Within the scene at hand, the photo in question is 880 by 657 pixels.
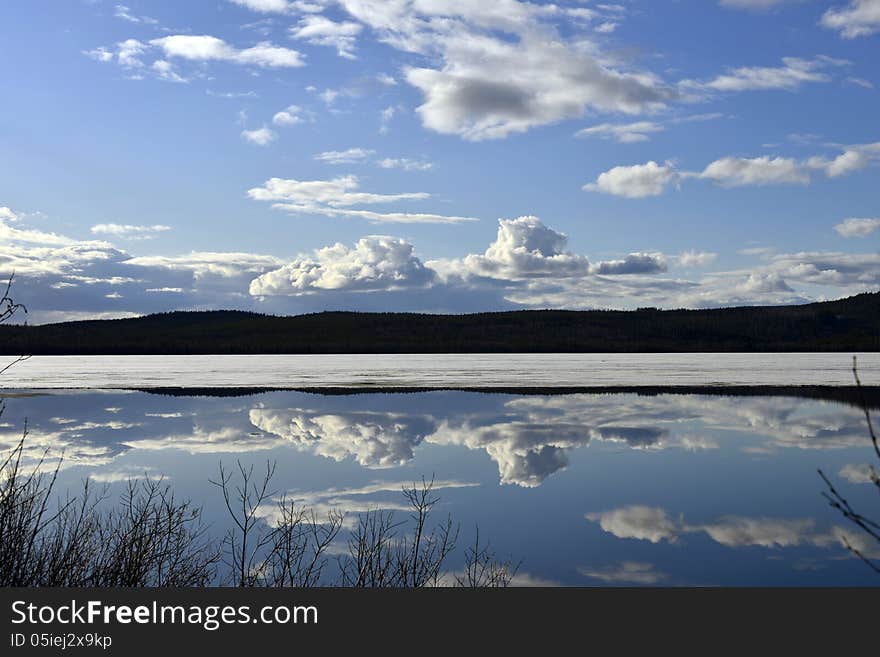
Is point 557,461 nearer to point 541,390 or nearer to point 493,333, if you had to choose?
point 541,390

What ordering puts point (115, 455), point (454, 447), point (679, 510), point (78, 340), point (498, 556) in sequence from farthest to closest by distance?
point (78, 340)
point (454, 447)
point (115, 455)
point (679, 510)
point (498, 556)

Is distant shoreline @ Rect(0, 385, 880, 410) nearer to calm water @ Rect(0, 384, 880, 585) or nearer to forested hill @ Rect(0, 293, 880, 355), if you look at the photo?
calm water @ Rect(0, 384, 880, 585)

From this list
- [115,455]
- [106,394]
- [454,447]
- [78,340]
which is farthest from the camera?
[78,340]

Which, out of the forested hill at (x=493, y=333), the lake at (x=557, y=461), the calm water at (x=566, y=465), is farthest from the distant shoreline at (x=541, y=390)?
the forested hill at (x=493, y=333)

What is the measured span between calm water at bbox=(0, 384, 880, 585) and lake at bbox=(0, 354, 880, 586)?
0.21ft

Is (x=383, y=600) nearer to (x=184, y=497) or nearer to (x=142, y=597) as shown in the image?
(x=142, y=597)

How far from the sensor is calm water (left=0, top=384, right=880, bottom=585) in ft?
43.1

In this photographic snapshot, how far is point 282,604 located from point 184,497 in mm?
11559

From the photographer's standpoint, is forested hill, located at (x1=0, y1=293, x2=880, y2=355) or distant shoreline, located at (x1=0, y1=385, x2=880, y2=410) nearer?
distant shoreline, located at (x1=0, y1=385, x2=880, y2=410)

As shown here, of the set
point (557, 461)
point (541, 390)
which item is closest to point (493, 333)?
point (541, 390)

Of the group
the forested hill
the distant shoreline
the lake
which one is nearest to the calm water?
the lake

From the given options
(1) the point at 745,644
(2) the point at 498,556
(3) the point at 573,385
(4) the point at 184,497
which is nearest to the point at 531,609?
(1) the point at 745,644

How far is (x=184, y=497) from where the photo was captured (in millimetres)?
17016

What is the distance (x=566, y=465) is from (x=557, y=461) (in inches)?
24.1
